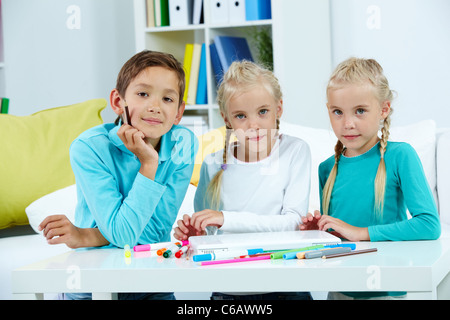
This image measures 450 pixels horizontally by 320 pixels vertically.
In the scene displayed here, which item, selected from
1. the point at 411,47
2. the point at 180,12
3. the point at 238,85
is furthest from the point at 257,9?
the point at 238,85

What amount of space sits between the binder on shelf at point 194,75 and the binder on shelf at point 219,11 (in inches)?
5.2

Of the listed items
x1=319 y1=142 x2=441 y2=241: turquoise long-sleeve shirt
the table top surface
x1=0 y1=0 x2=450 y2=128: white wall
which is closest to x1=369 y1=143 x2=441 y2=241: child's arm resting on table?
x1=319 y1=142 x2=441 y2=241: turquoise long-sleeve shirt

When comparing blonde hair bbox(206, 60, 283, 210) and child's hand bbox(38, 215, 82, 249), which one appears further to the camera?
blonde hair bbox(206, 60, 283, 210)

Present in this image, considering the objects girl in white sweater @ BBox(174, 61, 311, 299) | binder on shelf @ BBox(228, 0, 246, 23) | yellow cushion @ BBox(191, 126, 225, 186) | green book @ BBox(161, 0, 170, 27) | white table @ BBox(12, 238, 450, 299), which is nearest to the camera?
white table @ BBox(12, 238, 450, 299)

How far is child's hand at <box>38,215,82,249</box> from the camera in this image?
92cm

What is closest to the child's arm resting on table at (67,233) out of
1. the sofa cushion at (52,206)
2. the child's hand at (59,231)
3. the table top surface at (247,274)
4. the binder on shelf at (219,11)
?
the child's hand at (59,231)

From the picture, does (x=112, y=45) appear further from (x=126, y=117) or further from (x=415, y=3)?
(x=126, y=117)

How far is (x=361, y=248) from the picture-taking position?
81cm

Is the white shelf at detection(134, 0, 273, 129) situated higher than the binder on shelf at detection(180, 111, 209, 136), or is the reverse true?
the white shelf at detection(134, 0, 273, 129)

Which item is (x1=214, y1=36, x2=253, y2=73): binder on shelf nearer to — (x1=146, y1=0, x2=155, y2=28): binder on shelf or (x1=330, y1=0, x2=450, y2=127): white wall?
(x1=146, y1=0, x2=155, y2=28): binder on shelf

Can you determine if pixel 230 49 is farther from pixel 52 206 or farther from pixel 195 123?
pixel 52 206

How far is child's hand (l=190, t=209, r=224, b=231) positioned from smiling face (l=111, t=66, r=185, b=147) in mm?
161

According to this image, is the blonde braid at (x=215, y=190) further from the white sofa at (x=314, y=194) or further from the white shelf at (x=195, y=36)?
the white shelf at (x=195, y=36)

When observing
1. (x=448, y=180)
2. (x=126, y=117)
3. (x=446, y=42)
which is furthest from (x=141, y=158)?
(x=446, y=42)
